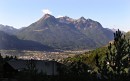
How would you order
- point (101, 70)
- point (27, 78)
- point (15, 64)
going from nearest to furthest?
point (27, 78)
point (101, 70)
point (15, 64)

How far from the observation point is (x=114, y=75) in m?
60.5

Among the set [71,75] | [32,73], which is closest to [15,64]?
[71,75]

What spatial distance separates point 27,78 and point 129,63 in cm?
1899

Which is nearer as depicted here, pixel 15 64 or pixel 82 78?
pixel 82 78

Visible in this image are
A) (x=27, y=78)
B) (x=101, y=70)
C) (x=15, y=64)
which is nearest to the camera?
(x=27, y=78)

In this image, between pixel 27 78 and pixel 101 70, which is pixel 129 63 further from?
pixel 27 78

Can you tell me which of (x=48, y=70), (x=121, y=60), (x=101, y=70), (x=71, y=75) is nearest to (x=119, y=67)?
(x=121, y=60)

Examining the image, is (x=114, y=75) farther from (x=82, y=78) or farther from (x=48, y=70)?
(x=48, y=70)

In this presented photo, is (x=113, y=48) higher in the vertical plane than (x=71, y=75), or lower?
higher

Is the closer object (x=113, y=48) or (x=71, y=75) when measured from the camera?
(x=113, y=48)

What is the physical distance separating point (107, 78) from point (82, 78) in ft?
15.2

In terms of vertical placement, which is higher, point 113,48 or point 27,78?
point 113,48

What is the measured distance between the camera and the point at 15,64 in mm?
92562

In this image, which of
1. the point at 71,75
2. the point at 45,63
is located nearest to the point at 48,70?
the point at 45,63
